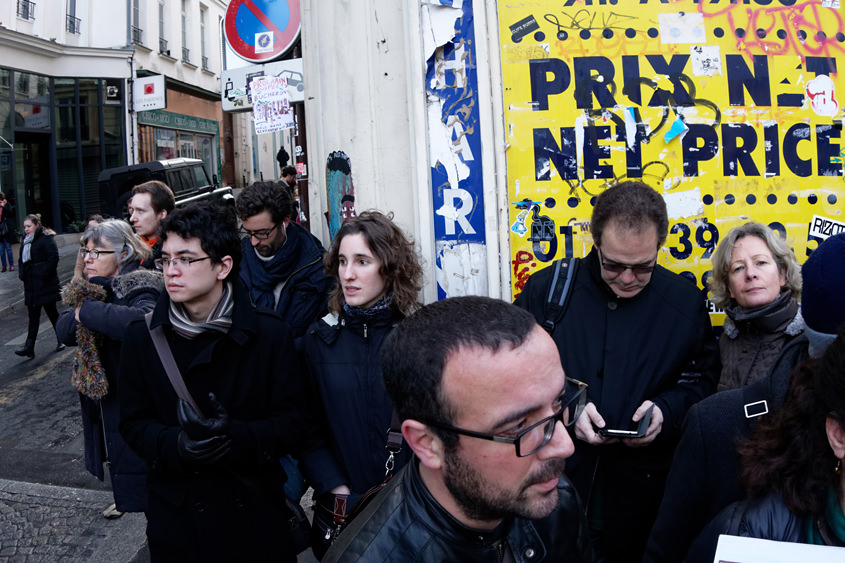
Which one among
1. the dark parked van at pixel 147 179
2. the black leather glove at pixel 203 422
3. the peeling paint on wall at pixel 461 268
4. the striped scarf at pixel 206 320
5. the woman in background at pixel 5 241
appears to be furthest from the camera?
the woman in background at pixel 5 241

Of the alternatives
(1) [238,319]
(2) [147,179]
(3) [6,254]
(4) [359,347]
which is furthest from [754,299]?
(3) [6,254]

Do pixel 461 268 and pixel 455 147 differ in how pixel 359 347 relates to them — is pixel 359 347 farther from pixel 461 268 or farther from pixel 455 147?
pixel 455 147

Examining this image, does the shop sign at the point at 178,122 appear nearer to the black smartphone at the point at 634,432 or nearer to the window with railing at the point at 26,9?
the window with railing at the point at 26,9

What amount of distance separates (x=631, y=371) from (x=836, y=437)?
1221 mm

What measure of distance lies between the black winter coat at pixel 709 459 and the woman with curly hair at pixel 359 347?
1044 millimetres

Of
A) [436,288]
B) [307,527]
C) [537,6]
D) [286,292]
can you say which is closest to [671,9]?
[537,6]

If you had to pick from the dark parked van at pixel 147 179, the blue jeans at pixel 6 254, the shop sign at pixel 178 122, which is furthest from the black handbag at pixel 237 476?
the shop sign at pixel 178 122

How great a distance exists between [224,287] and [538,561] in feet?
5.70

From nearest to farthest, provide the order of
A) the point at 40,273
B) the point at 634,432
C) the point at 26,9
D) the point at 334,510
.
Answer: the point at 634,432, the point at 334,510, the point at 40,273, the point at 26,9

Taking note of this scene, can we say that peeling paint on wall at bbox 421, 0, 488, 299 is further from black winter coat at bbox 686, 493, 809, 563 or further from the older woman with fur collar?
black winter coat at bbox 686, 493, 809, 563

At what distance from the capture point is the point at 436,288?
3832 mm

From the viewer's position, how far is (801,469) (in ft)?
→ 5.18

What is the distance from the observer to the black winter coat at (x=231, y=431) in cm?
259

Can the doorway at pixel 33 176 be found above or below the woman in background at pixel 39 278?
above
